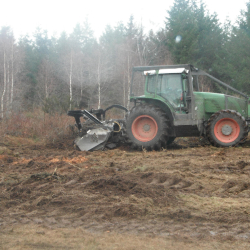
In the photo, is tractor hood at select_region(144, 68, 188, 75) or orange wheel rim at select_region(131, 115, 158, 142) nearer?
tractor hood at select_region(144, 68, 188, 75)

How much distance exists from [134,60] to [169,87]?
17744 mm

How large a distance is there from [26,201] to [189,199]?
2.23 metres

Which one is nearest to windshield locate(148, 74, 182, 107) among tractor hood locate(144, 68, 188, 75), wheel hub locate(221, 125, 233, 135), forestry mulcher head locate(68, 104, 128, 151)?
tractor hood locate(144, 68, 188, 75)

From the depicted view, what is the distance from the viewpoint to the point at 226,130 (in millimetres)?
8773

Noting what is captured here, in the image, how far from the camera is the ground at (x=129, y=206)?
313 centimetres

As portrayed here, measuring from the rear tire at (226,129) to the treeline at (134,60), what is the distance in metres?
15.0

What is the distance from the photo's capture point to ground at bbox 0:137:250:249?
313cm

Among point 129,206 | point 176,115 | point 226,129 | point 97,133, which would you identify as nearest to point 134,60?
point 97,133

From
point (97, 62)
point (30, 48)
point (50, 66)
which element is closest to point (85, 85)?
point (97, 62)

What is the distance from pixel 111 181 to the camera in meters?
5.04

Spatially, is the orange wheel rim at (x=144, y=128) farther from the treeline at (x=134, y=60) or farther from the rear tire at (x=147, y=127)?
the treeline at (x=134, y=60)

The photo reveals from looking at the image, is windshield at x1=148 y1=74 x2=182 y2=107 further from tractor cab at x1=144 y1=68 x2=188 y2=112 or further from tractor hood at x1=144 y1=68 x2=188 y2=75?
tractor hood at x1=144 y1=68 x2=188 y2=75

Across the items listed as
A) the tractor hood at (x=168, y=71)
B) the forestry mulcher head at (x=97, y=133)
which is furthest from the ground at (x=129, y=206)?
the tractor hood at (x=168, y=71)

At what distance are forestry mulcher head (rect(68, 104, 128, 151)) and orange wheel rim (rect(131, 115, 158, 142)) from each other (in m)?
0.53
